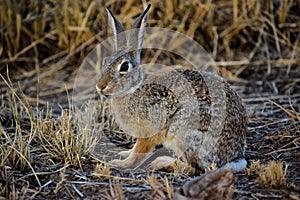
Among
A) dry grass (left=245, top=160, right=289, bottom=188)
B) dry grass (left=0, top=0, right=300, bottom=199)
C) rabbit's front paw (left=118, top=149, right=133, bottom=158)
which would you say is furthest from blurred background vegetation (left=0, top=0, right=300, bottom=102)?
dry grass (left=245, top=160, right=289, bottom=188)

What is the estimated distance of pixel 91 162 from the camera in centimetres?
418

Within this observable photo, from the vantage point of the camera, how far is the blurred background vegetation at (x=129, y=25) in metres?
6.61

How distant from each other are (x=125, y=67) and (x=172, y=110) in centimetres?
51

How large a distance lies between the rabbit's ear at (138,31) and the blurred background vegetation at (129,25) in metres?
2.39

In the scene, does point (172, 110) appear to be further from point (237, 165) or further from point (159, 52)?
point (159, 52)

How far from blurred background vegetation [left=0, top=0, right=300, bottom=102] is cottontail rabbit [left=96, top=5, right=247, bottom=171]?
2.33m

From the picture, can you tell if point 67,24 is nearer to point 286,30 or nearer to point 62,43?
point 62,43

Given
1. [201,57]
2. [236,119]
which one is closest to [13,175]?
[236,119]

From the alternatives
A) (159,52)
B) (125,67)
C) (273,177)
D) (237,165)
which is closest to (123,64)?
(125,67)

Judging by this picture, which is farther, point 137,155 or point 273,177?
point 137,155

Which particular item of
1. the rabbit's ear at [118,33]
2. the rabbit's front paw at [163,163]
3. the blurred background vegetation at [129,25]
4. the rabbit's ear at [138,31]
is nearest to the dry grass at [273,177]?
the rabbit's front paw at [163,163]

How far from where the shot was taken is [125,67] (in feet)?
13.9

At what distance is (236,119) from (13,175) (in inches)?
67.4

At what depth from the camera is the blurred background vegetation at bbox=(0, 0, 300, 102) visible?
661cm
